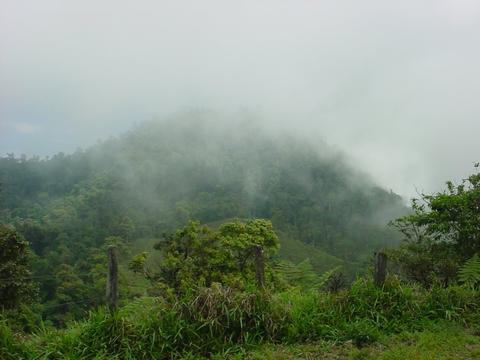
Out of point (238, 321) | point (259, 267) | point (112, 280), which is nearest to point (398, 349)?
point (238, 321)

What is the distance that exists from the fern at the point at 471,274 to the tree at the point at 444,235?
181 centimetres

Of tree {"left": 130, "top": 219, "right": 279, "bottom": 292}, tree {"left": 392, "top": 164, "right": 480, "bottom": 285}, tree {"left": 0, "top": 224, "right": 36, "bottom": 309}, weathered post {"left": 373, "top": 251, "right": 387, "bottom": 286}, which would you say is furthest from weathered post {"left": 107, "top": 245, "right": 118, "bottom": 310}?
tree {"left": 130, "top": 219, "right": 279, "bottom": 292}

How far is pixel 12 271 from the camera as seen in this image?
59.7ft

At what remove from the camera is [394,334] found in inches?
242

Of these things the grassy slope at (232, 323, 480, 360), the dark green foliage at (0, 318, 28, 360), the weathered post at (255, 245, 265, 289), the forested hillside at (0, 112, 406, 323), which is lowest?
the grassy slope at (232, 323, 480, 360)

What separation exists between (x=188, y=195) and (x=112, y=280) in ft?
360

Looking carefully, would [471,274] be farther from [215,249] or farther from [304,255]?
[304,255]

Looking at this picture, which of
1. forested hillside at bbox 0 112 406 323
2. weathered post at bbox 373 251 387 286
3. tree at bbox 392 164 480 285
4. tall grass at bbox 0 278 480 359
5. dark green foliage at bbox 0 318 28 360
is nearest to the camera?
dark green foliage at bbox 0 318 28 360

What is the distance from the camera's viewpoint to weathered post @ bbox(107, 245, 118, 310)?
5.75m

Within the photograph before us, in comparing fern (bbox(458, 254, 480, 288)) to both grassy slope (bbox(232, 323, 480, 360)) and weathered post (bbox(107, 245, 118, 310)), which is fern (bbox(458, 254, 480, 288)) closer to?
grassy slope (bbox(232, 323, 480, 360))

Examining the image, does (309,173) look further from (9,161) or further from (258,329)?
(258,329)

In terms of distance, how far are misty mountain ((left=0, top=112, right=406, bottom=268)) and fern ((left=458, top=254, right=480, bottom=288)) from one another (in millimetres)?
67380

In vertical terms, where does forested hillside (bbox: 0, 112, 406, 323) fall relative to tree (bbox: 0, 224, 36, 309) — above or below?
above

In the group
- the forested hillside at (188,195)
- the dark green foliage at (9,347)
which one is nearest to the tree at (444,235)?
the dark green foliage at (9,347)
